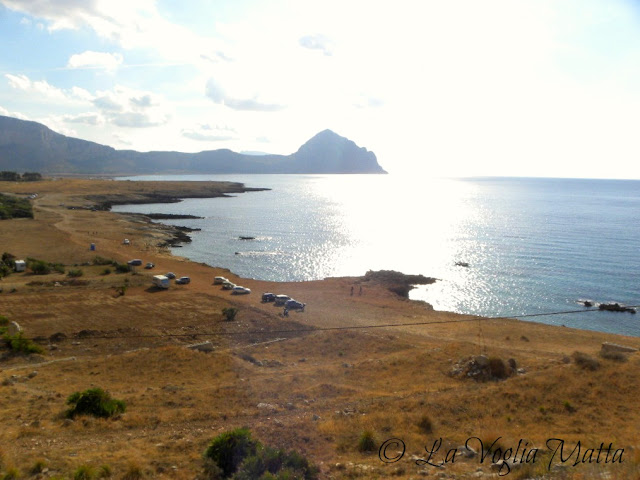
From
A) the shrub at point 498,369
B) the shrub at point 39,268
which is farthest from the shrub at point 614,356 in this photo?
the shrub at point 39,268

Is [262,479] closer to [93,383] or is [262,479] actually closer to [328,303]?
[93,383]

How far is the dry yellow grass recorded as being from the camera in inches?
527

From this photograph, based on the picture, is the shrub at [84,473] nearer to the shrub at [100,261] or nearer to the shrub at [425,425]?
the shrub at [425,425]

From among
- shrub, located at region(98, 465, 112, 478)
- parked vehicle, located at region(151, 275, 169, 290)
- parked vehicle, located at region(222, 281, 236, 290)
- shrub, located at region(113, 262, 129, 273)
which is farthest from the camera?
shrub, located at region(113, 262, 129, 273)

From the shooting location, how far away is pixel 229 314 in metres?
35.6

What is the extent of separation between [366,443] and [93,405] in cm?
1023

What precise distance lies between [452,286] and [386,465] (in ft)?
163

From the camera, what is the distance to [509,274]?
62.7 meters

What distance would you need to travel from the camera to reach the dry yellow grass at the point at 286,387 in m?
13.4

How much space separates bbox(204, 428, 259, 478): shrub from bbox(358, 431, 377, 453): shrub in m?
3.44

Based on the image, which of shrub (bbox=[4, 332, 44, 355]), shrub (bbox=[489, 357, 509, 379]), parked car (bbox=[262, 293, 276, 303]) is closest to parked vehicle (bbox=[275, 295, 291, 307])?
parked car (bbox=[262, 293, 276, 303])

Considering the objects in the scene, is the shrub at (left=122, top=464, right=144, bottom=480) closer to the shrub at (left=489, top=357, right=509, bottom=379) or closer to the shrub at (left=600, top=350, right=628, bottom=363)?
the shrub at (left=489, top=357, right=509, bottom=379)

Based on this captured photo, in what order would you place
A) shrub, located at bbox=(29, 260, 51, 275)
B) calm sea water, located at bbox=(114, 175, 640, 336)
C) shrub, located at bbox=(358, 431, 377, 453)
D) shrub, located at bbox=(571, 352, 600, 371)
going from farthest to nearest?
1. calm sea water, located at bbox=(114, 175, 640, 336)
2. shrub, located at bbox=(29, 260, 51, 275)
3. shrub, located at bbox=(571, 352, 600, 371)
4. shrub, located at bbox=(358, 431, 377, 453)

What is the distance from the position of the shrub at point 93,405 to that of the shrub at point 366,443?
30.7 feet
